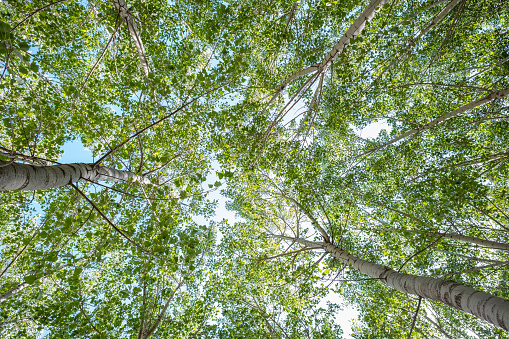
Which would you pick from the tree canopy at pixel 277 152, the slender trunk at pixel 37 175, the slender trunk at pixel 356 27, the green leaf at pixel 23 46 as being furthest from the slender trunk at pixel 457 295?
the green leaf at pixel 23 46

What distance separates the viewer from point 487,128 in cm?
636

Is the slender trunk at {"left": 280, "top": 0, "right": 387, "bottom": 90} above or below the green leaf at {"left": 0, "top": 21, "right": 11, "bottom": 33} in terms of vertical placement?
above

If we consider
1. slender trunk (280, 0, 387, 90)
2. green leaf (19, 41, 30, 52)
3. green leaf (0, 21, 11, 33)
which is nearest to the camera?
green leaf (0, 21, 11, 33)

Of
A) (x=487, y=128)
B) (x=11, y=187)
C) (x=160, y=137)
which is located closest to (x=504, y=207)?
→ (x=487, y=128)

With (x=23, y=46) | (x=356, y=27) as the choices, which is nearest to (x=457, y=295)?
(x=356, y=27)

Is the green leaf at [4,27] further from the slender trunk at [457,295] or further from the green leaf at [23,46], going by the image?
the slender trunk at [457,295]

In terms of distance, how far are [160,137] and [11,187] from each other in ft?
13.5

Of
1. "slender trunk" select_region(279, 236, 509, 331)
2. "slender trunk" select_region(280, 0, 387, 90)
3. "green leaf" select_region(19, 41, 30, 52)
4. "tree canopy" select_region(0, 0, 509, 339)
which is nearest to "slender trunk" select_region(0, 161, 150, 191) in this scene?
"green leaf" select_region(19, 41, 30, 52)

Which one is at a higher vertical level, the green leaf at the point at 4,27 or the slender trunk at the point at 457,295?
the green leaf at the point at 4,27

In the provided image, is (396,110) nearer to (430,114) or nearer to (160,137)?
(430,114)

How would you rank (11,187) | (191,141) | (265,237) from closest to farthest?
(11,187) → (191,141) → (265,237)

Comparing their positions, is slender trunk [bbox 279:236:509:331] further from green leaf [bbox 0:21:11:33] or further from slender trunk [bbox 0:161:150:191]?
green leaf [bbox 0:21:11:33]

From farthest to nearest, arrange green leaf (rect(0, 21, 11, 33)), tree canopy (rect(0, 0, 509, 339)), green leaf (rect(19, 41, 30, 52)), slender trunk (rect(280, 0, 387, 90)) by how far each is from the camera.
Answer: tree canopy (rect(0, 0, 509, 339)), slender trunk (rect(280, 0, 387, 90)), green leaf (rect(19, 41, 30, 52)), green leaf (rect(0, 21, 11, 33))

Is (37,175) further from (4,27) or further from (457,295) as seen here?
(457,295)
